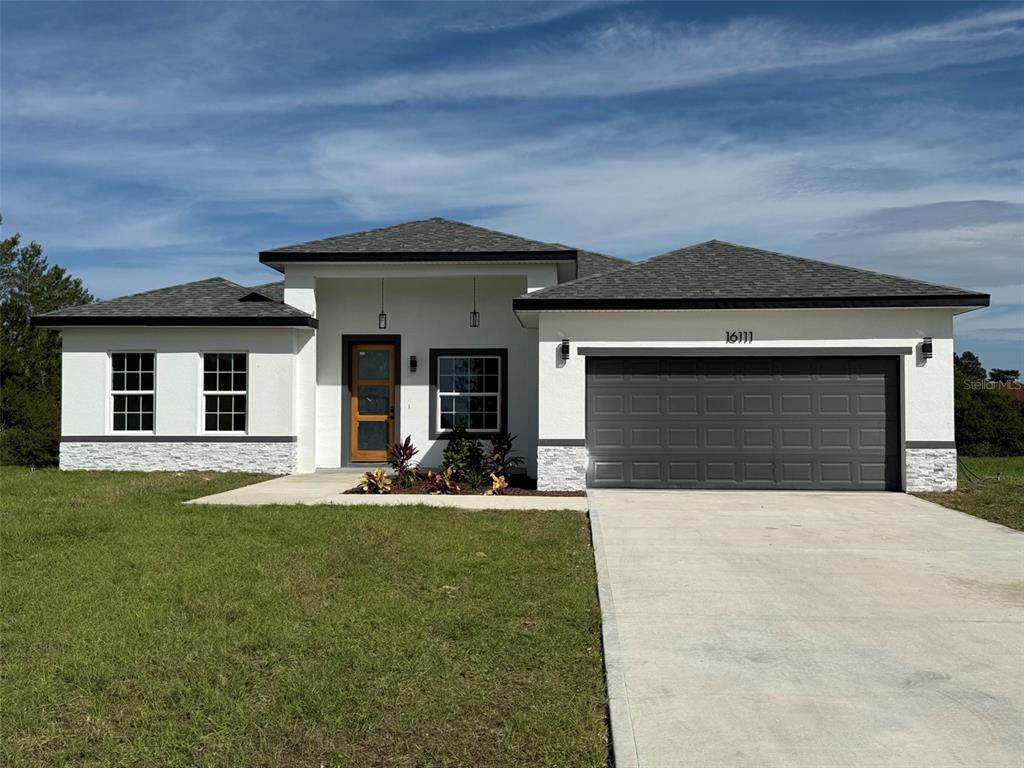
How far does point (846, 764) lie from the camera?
3.70 meters

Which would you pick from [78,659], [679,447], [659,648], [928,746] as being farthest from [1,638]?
[679,447]

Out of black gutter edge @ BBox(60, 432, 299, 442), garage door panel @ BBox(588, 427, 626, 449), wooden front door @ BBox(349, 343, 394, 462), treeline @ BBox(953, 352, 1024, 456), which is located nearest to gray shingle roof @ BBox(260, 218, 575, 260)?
wooden front door @ BBox(349, 343, 394, 462)

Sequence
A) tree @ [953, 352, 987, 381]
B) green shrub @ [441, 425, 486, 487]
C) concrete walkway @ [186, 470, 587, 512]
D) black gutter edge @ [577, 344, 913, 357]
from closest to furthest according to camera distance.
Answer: concrete walkway @ [186, 470, 587, 512] < black gutter edge @ [577, 344, 913, 357] < green shrub @ [441, 425, 486, 487] < tree @ [953, 352, 987, 381]

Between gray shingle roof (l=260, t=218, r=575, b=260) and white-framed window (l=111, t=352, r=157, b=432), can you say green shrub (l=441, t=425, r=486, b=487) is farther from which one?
white-framed window (l=111, t=352, r=157, b=432)

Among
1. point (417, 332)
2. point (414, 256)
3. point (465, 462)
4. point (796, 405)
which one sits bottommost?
point (465, 462)

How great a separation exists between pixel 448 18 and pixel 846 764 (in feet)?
41.0

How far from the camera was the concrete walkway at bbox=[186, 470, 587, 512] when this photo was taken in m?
11.7

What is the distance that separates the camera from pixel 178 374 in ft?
53.5

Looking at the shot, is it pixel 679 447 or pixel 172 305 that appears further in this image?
pixel 172 305

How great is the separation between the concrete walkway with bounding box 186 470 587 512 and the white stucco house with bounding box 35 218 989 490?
1.67 meters

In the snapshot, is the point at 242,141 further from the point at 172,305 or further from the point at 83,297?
the point at 83,297

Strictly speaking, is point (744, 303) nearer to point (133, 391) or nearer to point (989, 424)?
point (133, 391)

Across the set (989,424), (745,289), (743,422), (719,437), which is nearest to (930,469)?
(743,422)

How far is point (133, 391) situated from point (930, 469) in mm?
15060
